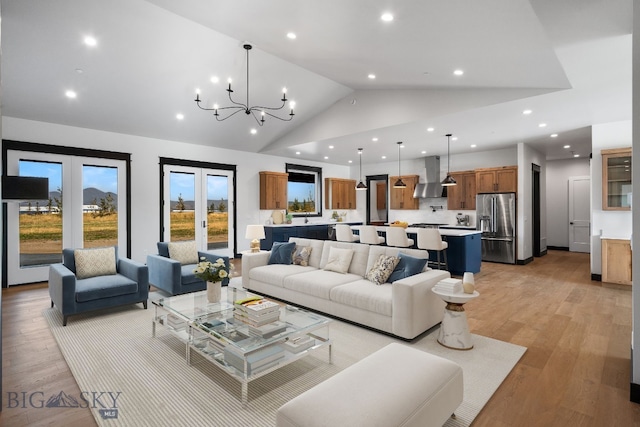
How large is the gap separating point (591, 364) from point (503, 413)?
1317 millimetres

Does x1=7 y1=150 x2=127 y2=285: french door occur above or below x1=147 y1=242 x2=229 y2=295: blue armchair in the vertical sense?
above

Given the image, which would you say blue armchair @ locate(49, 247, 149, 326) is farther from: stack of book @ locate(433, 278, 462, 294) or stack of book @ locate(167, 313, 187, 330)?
stack of book @ locate(433, 278, 462, 294)

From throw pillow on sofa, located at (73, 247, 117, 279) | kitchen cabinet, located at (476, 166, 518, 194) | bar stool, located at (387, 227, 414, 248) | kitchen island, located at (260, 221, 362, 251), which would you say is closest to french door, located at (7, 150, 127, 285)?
throw pillow on sofa, located at (73, 247, 117, 279)

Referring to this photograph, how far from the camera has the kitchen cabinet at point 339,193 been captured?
11102 millimetres

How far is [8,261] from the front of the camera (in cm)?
562

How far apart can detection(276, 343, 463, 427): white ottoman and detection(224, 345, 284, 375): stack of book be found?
0.81m

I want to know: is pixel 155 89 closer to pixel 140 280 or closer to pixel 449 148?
pixel 140 280

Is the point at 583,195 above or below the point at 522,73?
below

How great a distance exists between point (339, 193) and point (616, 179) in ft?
23.5

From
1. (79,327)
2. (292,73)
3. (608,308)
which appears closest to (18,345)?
(79,327)

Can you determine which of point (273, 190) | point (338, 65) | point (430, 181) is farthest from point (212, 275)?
point (430, 181)

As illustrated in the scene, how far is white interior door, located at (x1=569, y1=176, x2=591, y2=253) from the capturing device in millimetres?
9406

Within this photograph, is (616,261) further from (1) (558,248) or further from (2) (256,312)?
(2) (256,312)

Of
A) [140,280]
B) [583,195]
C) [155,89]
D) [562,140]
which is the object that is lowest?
[140,280]
